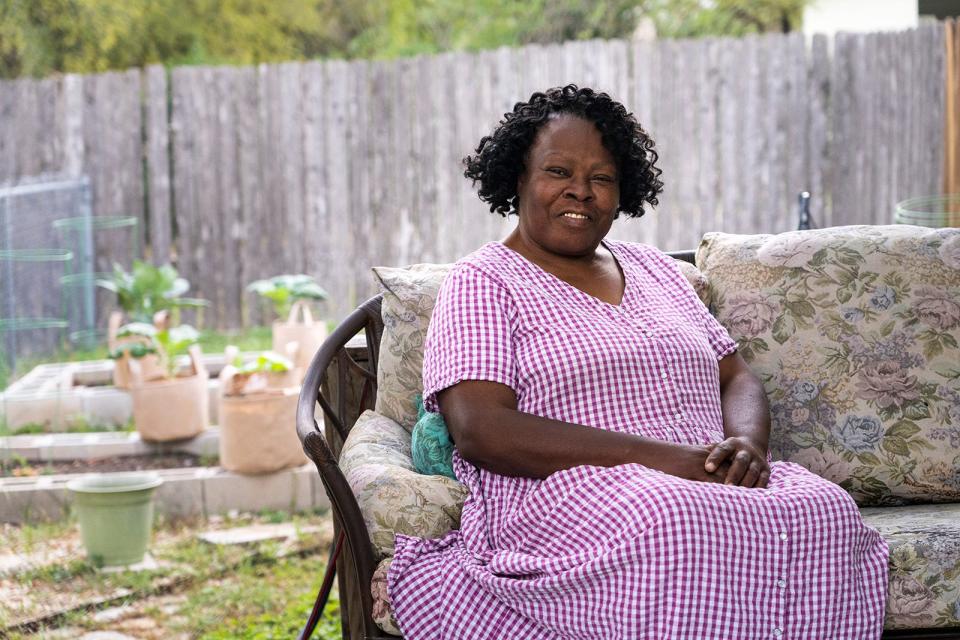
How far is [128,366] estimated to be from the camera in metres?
5.50

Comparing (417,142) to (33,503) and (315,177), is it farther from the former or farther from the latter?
(33,503)

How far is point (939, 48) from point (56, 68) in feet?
29.2

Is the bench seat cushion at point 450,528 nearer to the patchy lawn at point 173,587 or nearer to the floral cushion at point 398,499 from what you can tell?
the floral cushion at point 398,499

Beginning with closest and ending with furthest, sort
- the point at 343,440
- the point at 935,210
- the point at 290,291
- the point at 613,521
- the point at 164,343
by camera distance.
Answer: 1. the point at 613,521
2. the point at 343,440
3. the point at 164,343
4. the point at 290,291
5. the point at 935,210

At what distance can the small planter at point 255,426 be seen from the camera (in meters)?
4.52

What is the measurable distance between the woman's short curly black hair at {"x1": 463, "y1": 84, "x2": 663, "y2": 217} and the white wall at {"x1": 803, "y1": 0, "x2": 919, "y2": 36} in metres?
6.23

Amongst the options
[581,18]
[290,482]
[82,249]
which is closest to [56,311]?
[82,249]

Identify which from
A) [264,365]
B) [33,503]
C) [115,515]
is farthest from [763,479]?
[33,503]

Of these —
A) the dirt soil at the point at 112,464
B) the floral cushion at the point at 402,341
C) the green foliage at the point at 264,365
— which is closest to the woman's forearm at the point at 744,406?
the floral cushion at the point at 402,341

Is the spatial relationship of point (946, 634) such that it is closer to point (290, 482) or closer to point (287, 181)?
point (290, 482)

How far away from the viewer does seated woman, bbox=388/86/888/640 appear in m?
1.91

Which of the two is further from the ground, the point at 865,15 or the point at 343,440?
the point at 865,15

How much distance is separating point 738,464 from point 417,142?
5.39 meters

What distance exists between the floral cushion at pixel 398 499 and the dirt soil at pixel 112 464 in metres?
2.88
